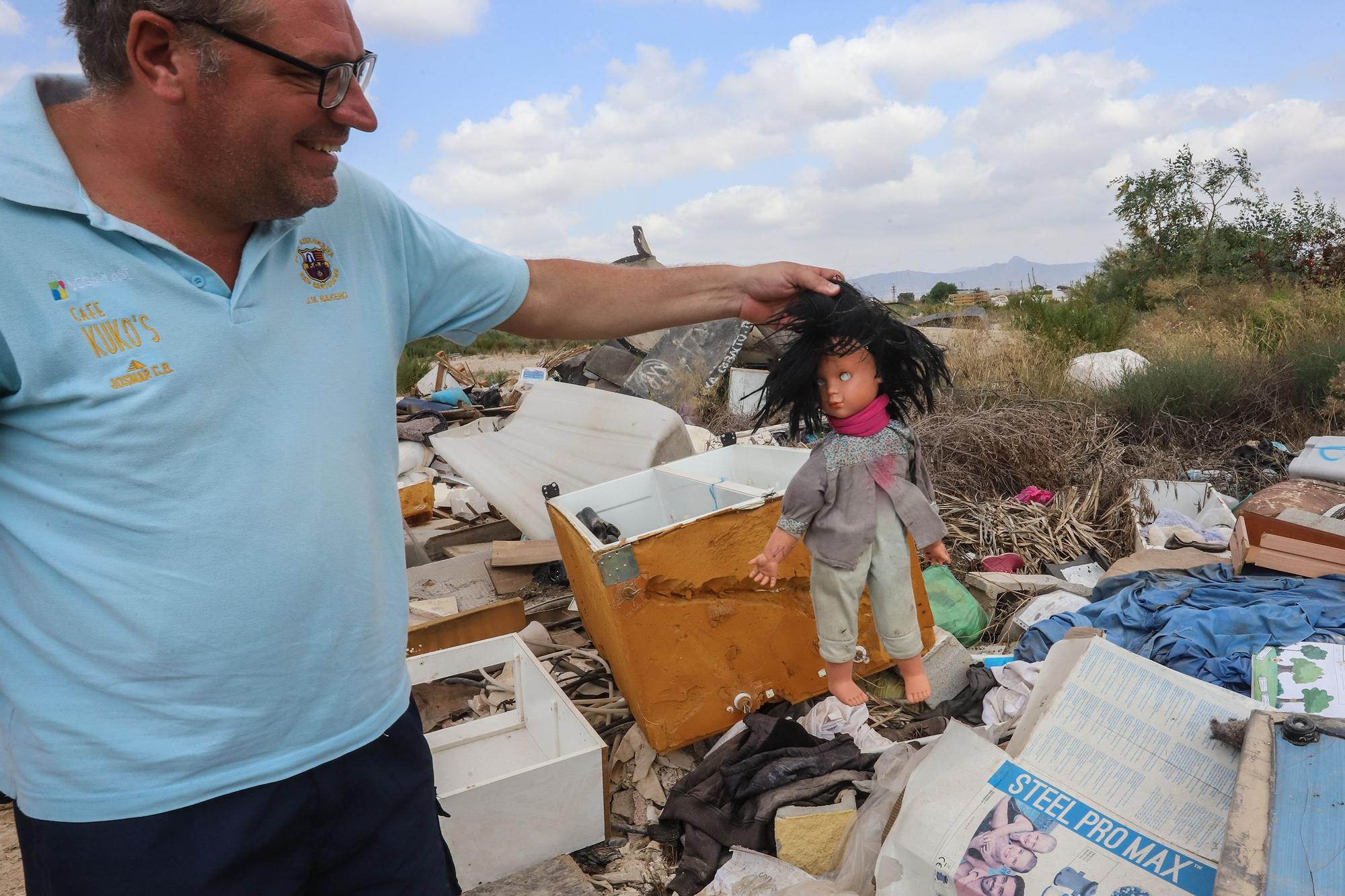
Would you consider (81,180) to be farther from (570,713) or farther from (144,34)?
(570,713)

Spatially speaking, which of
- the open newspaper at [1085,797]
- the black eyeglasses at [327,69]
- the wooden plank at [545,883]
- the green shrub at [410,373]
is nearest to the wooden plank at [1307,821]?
the open newspaper at [1085,797]

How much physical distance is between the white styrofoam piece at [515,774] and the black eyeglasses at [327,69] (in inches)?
64.2

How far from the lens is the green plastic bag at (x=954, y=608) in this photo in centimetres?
407

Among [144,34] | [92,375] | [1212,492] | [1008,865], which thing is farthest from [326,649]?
[1212,492]

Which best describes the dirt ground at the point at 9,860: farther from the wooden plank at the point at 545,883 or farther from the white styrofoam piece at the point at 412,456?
the white styrofoam piece at the point at 412,456

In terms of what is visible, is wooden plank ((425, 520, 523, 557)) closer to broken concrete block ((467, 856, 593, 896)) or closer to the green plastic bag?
the green plastic bag

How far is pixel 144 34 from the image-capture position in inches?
49.4

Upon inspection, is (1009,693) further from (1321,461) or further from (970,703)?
(1321,461)

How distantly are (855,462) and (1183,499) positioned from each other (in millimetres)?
3883

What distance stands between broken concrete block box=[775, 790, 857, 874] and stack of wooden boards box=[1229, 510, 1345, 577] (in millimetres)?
2608

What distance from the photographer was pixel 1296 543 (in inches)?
153

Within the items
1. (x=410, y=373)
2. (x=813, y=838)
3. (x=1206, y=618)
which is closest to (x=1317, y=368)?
(x=1206, y=618)

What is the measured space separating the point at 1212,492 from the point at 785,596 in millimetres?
3511

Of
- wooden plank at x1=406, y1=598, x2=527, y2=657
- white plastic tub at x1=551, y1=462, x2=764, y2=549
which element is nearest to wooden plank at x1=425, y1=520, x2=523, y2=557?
wooden plank at x1=406, y1=598, x2=527, y2=657
